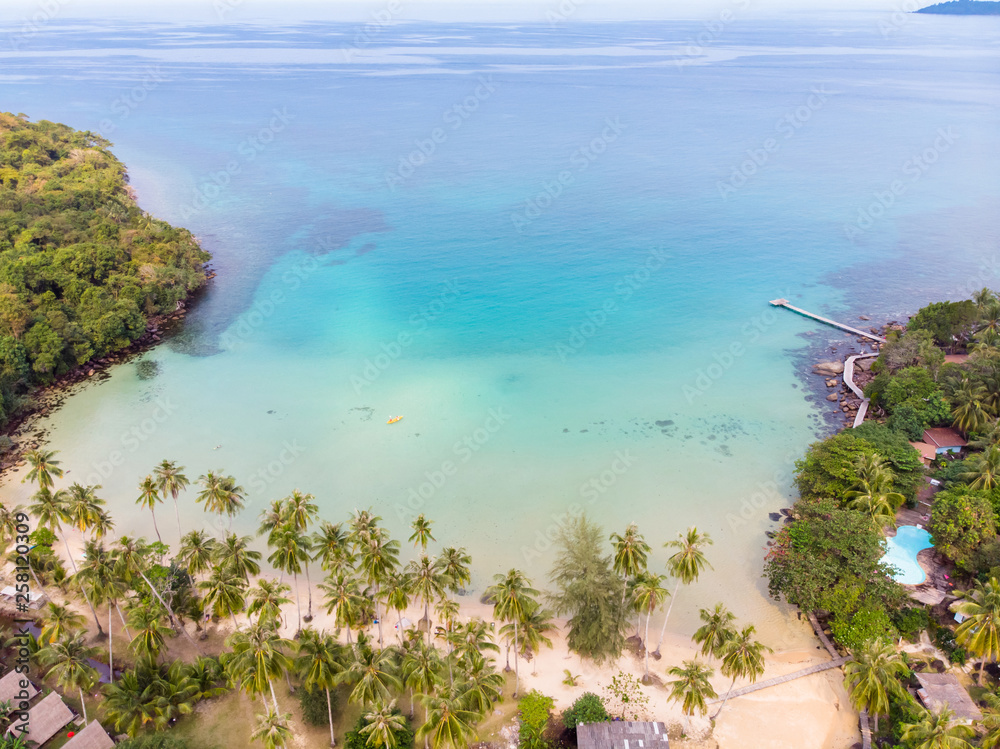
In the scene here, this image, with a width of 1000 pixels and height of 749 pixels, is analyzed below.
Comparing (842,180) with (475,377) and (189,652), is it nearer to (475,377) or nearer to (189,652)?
(475,377)

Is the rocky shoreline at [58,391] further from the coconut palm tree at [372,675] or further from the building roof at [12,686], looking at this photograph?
the coconut palm tree at [372,675]

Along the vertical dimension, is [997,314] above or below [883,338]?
above

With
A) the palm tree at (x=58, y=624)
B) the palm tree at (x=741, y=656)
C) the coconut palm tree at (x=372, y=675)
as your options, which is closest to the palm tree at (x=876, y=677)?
the palm tree at (x=741, y=656)

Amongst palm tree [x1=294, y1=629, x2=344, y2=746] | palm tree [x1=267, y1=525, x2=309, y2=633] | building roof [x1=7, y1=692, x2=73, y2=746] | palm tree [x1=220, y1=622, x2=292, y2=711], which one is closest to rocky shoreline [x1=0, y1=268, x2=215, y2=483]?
building roof [x1=7, y1=692, x2=73, y2=746]

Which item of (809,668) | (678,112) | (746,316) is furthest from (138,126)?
(809,668)

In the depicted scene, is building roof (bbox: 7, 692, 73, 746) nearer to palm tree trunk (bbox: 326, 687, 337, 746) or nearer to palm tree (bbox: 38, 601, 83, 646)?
palm tree (bbox: 38, 601, 83, 646)
